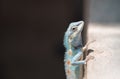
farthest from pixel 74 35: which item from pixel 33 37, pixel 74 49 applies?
pixel 33 37

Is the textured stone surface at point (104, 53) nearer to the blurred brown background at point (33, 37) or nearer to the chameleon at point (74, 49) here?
the chameleon at point (74, 49)

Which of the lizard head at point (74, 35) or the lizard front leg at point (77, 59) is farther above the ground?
the lizard head at point (74, 35)

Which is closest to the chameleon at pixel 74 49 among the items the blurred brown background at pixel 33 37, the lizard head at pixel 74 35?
the lizard head at pixel 74 35

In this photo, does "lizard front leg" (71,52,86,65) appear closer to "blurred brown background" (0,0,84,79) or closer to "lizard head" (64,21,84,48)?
"lizard head" (64,21,84,48)

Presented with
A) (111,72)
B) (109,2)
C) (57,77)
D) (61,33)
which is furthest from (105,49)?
(57,77)

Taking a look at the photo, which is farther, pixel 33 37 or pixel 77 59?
pixel 33 37

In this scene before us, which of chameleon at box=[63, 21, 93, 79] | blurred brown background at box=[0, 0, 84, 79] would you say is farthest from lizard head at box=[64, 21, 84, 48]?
blurred brown background at box=[0, 0, 84, 79]

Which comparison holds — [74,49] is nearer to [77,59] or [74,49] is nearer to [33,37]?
[77,59]
